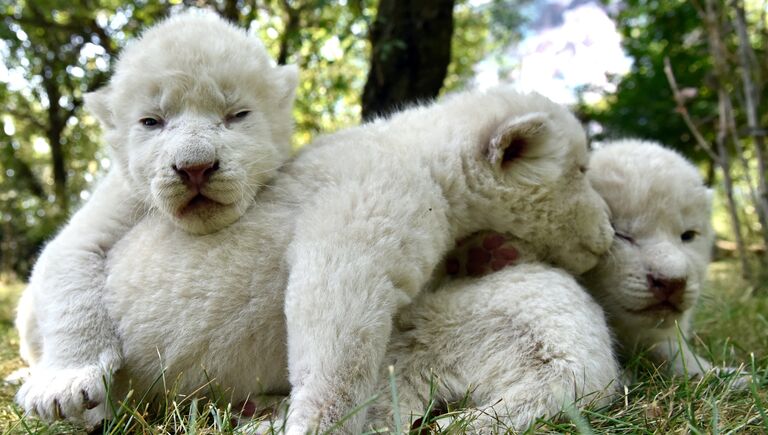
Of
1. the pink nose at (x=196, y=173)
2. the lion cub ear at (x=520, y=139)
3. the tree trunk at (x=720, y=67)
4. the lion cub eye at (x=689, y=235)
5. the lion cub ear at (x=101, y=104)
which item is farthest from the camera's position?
the tree trunk at (x=720, y=67)

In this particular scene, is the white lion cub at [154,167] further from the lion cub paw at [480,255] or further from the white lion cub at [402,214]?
the lion cub paw at [480,255]

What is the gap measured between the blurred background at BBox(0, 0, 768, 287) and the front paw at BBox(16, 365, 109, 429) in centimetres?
188

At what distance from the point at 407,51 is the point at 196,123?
3730 millimetres

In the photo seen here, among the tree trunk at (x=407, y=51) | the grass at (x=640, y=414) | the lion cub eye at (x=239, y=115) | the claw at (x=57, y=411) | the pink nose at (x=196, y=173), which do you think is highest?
the tree trunk at (x=407, y=51)

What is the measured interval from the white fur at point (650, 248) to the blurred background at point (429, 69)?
60.9 inches

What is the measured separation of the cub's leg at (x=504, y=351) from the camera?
2.36 meters

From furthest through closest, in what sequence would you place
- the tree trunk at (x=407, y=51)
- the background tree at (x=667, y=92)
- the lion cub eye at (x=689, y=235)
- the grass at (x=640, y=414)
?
the background tree at (x=667, y=92) < the tree trunk at (x=407, y=51) < the lion cub eye at (x=689, y=235) < the grass at (x=640, y=414)

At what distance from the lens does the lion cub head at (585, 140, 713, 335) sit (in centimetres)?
317

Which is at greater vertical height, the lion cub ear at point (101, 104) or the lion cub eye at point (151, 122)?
the lion cub ear at point (101, 104)

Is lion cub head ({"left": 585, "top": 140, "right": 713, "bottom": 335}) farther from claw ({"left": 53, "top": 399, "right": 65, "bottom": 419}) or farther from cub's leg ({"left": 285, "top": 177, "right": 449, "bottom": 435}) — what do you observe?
claw ({"left": 53, "top": 399, "right": 65, "bottom": 419})

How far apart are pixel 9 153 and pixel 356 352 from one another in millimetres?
13895

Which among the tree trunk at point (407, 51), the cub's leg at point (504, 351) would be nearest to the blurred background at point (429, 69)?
the tree trunk at point (407, 51)

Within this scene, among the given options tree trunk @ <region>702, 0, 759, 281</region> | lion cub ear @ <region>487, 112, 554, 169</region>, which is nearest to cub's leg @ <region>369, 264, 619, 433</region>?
lion cub ear @ <region>487, 112, 554, 169</region>

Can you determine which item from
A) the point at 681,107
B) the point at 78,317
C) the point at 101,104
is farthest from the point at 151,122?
the point at 681,107
